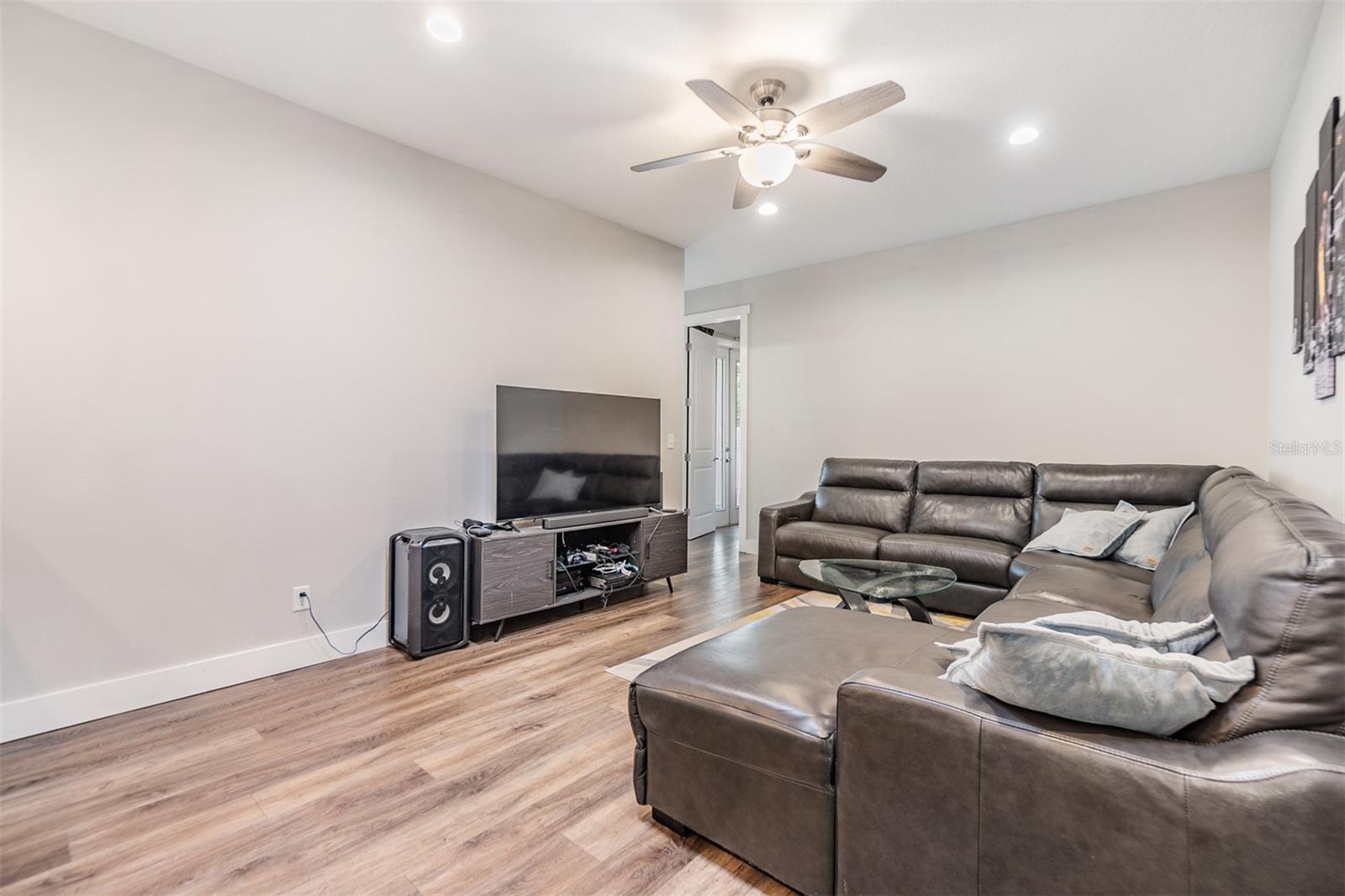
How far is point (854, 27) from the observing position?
218cm

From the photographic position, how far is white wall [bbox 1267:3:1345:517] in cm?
189

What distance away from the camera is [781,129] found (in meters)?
2.54

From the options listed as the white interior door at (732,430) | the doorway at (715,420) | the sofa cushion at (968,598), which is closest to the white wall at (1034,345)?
the doorway at (715,420)

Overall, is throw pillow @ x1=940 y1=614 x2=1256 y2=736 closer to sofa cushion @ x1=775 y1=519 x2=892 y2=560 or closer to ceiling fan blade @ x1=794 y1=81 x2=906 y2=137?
ceiling fan blade @ x1=794 y1=81 x2=906 y2=137

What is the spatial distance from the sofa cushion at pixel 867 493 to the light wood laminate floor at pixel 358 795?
246cm

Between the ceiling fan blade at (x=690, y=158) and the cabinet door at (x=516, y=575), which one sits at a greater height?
the ceiling fan blade at (x=690, y=158)

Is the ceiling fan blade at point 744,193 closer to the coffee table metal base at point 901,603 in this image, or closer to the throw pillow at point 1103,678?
the coffee table metal base at point 901,603

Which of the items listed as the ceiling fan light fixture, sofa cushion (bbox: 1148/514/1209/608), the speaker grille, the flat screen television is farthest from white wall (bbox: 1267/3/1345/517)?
the speaker grille

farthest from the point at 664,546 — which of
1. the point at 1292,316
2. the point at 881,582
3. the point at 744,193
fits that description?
the point at 1292,316

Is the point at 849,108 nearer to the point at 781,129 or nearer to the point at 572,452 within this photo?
the point at 781,129

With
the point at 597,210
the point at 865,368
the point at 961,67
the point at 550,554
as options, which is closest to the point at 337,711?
the point at 550,554

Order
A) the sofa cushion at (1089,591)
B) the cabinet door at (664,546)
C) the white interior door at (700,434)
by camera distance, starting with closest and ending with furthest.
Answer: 1. the sofa cushion at (1089,591)
2. the cabinet door at (664,546)
3. the white interior door at (700,434)

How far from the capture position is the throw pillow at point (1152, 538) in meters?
2.95

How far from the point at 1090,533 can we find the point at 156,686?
4.69m
